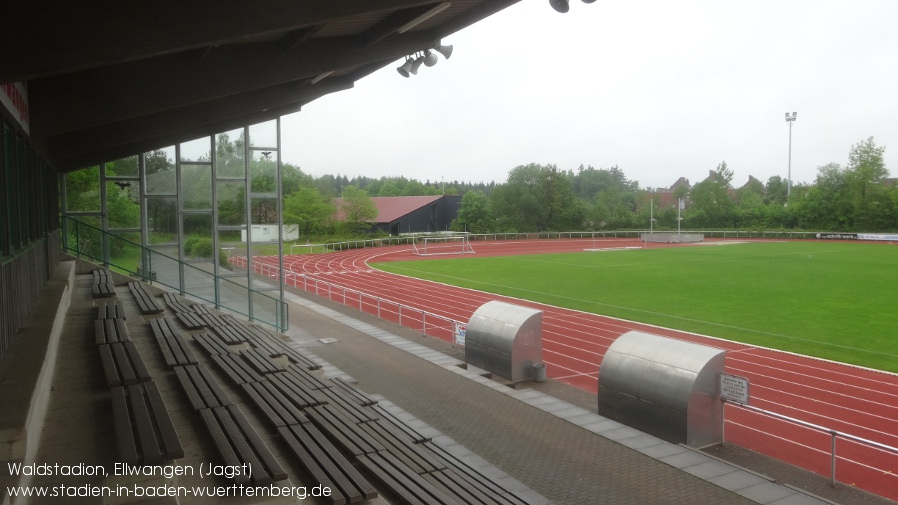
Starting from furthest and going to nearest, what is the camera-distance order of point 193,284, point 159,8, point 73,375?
point 193,284 < point 73,375 < point 159,8

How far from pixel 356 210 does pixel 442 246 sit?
13.2m

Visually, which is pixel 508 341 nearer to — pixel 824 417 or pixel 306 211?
pixel 824 417

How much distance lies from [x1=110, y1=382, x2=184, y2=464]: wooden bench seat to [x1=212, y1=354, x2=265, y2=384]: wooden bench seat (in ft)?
5.11

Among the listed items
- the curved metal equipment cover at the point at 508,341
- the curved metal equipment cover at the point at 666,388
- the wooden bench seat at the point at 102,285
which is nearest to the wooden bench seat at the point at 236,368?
the wooden bench seat at the point at 102,285

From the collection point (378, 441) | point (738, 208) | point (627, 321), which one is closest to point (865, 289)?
point (627, 321)

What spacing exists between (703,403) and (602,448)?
1.79 metres

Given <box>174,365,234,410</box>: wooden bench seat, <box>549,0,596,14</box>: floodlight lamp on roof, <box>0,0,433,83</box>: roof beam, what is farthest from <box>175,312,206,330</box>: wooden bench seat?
<box>549,0,596,14</box>: floodlight lamp on roof

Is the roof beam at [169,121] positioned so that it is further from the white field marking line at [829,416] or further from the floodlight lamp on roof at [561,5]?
the white field marking line at [829,416]

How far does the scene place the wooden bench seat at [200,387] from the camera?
6.05 metres

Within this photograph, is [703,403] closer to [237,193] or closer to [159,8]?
[159,8]

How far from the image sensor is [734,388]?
9.01 meters

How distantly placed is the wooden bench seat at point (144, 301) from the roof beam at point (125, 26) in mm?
6969

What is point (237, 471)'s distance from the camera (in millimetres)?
4559

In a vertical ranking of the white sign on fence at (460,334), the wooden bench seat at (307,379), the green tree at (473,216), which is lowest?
the white sign on fence at (460,334)
